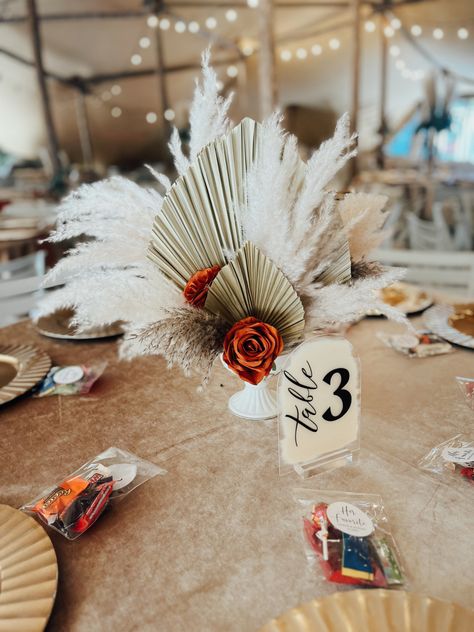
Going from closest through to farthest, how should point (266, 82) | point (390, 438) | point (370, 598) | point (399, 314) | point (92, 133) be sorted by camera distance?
1. point (370, 598)
2. point (399, 314)
3. point (390, 438)
4. point (266, 82)
5. point (92, 133)

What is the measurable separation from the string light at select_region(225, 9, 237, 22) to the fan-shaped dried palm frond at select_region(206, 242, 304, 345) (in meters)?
8.49

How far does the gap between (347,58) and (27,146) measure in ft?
20.5

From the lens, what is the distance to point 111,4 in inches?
281

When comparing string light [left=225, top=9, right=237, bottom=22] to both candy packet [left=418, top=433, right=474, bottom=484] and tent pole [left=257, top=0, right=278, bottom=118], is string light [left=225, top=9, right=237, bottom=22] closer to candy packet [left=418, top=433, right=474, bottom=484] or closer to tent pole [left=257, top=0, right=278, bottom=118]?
tent pole [left=257, top=0, right=278, bottom=118]

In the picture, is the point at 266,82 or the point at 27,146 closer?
the point at 266,82

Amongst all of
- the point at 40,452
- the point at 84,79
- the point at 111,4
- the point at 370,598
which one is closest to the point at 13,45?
the point at 84,79

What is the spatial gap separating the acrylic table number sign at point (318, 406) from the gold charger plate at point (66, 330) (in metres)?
0.67

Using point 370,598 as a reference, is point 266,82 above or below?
above

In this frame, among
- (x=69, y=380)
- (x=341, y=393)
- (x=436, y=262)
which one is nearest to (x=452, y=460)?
(x=341, y=393)

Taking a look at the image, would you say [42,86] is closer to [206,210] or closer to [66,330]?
[66,330]

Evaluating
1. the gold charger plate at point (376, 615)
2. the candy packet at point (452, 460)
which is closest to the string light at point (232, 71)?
the candy packet at point (452, 460)

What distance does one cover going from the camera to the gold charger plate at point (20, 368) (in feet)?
3.28

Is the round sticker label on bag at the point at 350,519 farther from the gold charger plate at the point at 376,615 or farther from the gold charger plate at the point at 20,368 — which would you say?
the gold charger plate at the point at 20,368

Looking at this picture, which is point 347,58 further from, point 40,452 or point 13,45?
point 40,452
